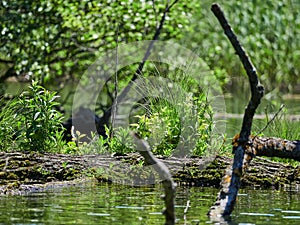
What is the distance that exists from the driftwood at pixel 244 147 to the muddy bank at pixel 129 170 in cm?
166

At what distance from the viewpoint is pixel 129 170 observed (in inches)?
392

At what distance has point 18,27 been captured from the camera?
1481 centimetres

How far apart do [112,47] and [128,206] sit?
7590 mm

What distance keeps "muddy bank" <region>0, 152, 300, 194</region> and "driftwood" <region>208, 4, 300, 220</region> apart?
5.46ft

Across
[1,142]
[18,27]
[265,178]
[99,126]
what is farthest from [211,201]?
[18,27]

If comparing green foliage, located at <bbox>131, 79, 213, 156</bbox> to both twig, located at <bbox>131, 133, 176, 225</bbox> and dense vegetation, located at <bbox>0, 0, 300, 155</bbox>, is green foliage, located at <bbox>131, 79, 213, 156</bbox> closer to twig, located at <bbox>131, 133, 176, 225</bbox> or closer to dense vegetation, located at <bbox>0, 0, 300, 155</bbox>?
dense vegetation, located at <bbox>0, 0, 300, 155</bbox>

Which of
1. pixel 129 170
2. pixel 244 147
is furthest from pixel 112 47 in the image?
pixel 244 147

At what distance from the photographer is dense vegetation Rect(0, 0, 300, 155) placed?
10.4 meters

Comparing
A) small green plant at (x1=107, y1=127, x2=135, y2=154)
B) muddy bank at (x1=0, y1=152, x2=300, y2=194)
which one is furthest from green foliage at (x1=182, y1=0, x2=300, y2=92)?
muddy bank at (x1=0, y1=152, x2=300, y2=194)

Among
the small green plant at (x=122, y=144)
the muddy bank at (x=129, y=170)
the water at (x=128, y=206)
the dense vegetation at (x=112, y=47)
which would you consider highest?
the dense vegetation at (x=112, y=47)

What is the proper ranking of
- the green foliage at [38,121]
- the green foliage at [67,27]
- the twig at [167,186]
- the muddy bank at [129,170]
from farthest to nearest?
the green foliage at [67,27] → the green foliage at [38,121] → the muddy bank at [129,170] → the twig at [167,186]

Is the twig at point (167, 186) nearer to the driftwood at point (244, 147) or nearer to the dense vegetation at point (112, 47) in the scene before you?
the driftwood at point (244, 147)

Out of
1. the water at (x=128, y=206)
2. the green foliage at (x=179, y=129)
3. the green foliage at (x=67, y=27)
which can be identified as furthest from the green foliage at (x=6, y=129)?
the green foliage at (x=67, y=27)

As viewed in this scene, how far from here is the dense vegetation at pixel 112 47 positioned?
Result: 10398 millimetres
